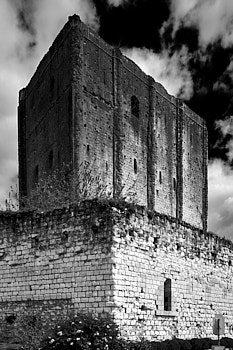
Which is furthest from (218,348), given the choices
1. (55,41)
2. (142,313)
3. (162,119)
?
(162,119)

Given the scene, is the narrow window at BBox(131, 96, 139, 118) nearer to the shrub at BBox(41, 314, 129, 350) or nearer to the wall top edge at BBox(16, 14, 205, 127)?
the wall top edge at BBox(16, 14, 205, 127)

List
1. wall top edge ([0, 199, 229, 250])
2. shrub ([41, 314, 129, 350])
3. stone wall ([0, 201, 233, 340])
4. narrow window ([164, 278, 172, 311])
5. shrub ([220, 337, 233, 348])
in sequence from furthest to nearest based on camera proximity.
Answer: shrub ([220, 337, 233, 348]) → narrow window ([164, 278, 172, 311]) → wall top edge ([0, 199, 229, 250]) → stone wall ([0, 201, 233, 340]) → shrub ([41, 314, 129, 350])

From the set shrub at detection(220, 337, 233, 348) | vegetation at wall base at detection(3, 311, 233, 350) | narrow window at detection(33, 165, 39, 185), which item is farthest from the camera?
narrow window at detection(33, 165, 39, 185)

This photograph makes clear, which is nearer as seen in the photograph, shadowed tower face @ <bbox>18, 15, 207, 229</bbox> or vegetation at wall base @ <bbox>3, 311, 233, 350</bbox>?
vegetation at wall base @ <bbox>3, 311, 233, 350</bbox>

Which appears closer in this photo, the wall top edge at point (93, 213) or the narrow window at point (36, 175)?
the wall top edge at point (93, 213)

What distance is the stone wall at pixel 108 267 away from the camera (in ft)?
48.5

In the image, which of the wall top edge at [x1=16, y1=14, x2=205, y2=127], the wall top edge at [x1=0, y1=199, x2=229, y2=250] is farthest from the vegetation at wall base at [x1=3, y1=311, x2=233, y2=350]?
the wall top edge at [x1=16, y1=14, x2=205, y2=127]

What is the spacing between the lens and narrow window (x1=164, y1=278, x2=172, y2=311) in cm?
1688

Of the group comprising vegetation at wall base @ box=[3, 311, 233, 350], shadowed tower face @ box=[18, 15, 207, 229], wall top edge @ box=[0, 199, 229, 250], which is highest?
shadowed tower face @ box=[18, 15, 207, 229]

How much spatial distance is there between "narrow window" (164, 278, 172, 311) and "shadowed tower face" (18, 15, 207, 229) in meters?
15.5

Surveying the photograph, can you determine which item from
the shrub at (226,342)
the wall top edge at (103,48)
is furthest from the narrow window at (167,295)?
the wall top edge at (103,48)

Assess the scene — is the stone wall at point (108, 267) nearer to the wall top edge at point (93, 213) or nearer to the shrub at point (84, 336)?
the wall top edge at point (93, 213)

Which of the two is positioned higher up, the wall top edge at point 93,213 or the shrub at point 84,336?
the wall top edge at point 93,213

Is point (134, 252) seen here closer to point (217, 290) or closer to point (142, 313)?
point (142, 313)
